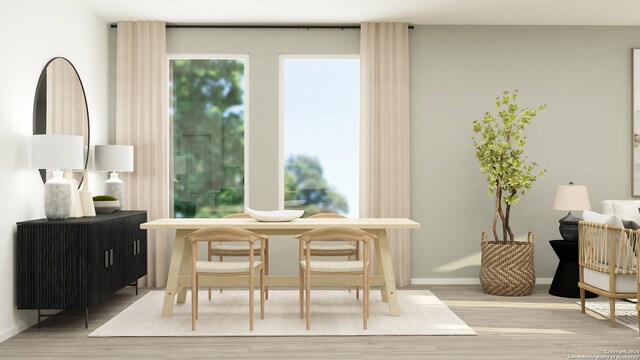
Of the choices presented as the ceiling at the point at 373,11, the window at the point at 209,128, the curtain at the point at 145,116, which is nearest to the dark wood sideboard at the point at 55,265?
the curtain at the point at 145,116

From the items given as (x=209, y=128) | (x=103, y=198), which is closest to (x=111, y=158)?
(x=103, y=198)

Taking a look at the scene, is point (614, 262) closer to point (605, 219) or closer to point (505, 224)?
point (605, 219)

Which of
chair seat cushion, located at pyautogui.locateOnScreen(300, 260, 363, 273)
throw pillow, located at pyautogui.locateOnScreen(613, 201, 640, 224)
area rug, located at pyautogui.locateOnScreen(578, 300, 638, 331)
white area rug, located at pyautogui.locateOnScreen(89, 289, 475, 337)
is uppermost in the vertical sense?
throw pillow, located at pyautogui.locateOnScreen(613, 201, 640, 224)

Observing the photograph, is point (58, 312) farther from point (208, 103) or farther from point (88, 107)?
point (208, 103)

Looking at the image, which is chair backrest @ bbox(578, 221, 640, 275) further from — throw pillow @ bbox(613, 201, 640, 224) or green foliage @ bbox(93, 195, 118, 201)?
green foliage @ bbox(93, 195, 118, 201)

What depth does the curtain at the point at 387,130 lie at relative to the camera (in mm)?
6793

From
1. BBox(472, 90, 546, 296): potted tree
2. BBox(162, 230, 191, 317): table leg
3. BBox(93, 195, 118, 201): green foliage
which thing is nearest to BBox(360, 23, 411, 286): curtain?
BBox(472, 90, 546, 296): potted tree

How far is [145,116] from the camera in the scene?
6.75 meters

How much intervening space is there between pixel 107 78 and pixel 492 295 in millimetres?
4720

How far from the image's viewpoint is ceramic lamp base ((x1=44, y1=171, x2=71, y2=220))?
4.78 metres

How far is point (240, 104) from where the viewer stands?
273 inches

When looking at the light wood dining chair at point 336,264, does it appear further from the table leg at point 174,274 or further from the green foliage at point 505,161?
the green foliage at point 505,161

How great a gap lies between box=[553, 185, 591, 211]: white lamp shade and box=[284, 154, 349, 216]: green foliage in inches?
89.8

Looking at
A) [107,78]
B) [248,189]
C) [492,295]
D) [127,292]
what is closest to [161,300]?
[127,292]
